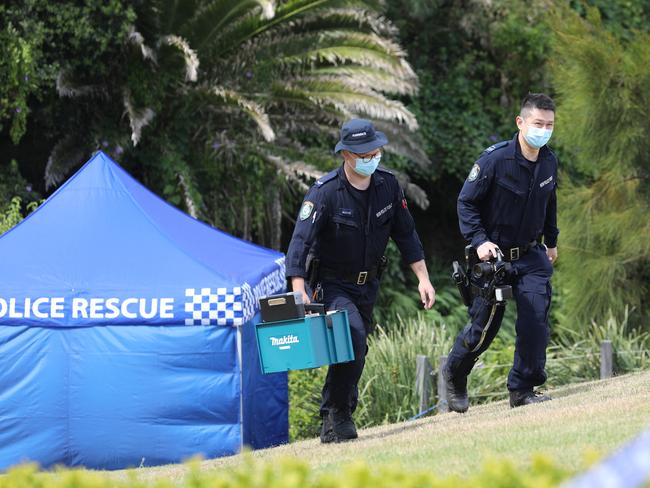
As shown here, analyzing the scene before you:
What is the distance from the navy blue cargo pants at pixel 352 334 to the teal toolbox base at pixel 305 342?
0.48 feet

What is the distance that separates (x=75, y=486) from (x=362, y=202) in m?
3.44

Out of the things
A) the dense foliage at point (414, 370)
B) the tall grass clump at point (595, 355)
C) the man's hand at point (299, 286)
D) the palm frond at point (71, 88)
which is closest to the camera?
the man's hand at point (299, 286)

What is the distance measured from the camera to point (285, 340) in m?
6.88

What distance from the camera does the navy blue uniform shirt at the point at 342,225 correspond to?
709cm

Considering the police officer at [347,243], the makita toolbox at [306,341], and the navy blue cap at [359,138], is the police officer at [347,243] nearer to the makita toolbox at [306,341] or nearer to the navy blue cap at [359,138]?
the navy blue cap at [359,138]

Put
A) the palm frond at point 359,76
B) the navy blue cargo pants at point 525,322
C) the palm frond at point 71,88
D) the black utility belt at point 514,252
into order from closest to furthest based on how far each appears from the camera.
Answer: the navy blue cargo pants at point 525,322 < the black utility belt at point 514,252 < the palm frond at point 71,88 < the palm frond at point 359,76

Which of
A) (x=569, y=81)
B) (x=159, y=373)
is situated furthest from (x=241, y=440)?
(x=569, y=81)

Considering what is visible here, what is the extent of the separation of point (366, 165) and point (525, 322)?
1.41 metres

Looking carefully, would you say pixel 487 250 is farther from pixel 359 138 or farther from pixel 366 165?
pixel 359 138

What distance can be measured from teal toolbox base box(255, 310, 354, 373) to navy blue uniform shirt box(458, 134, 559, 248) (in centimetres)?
112

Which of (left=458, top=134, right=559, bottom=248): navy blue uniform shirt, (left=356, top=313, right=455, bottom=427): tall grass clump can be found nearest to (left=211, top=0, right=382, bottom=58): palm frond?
(left=356, top=313, right=455, bottom=427): tall grass clump

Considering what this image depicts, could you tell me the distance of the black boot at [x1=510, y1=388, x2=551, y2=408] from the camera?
763cm

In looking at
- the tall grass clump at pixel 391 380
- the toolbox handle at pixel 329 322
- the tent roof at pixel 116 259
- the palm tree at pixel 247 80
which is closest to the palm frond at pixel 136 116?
the palm tree at pixel 247 80

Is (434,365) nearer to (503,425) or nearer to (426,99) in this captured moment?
(503,425)
